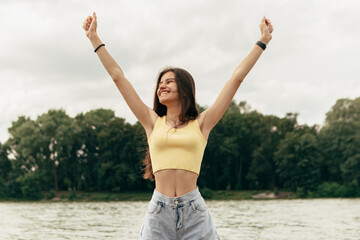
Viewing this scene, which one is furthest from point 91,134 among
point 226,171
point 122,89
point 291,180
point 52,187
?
point 122,89

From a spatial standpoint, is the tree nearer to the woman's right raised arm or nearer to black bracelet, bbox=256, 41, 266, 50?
black bracelet, bbox=256, 41, 266, 50

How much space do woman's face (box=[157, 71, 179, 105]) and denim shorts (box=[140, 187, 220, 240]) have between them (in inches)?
27.9

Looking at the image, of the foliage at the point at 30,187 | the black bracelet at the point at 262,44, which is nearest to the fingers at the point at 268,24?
the black bracelet at the point at 262,44

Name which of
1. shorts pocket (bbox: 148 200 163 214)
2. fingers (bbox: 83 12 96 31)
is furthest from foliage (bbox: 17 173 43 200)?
shorts pocket (bbox: 148 200 163 214)

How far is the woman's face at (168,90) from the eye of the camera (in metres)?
3.70

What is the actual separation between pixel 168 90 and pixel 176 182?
69 centimetres

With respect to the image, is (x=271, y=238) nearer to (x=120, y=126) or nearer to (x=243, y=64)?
(x=243, y=64)

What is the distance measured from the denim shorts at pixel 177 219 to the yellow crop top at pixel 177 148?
0.21m

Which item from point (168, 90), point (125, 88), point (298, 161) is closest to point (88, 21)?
point (125, 88)

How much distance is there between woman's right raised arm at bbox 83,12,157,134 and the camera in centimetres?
371

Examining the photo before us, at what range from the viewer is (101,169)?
230 ft

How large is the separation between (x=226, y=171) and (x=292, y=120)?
515 inches

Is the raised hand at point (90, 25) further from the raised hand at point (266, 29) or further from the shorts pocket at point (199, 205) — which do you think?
the shorts pocket at point (199, 205)

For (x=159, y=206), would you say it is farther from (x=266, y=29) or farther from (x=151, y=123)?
(x=266, y=29)
